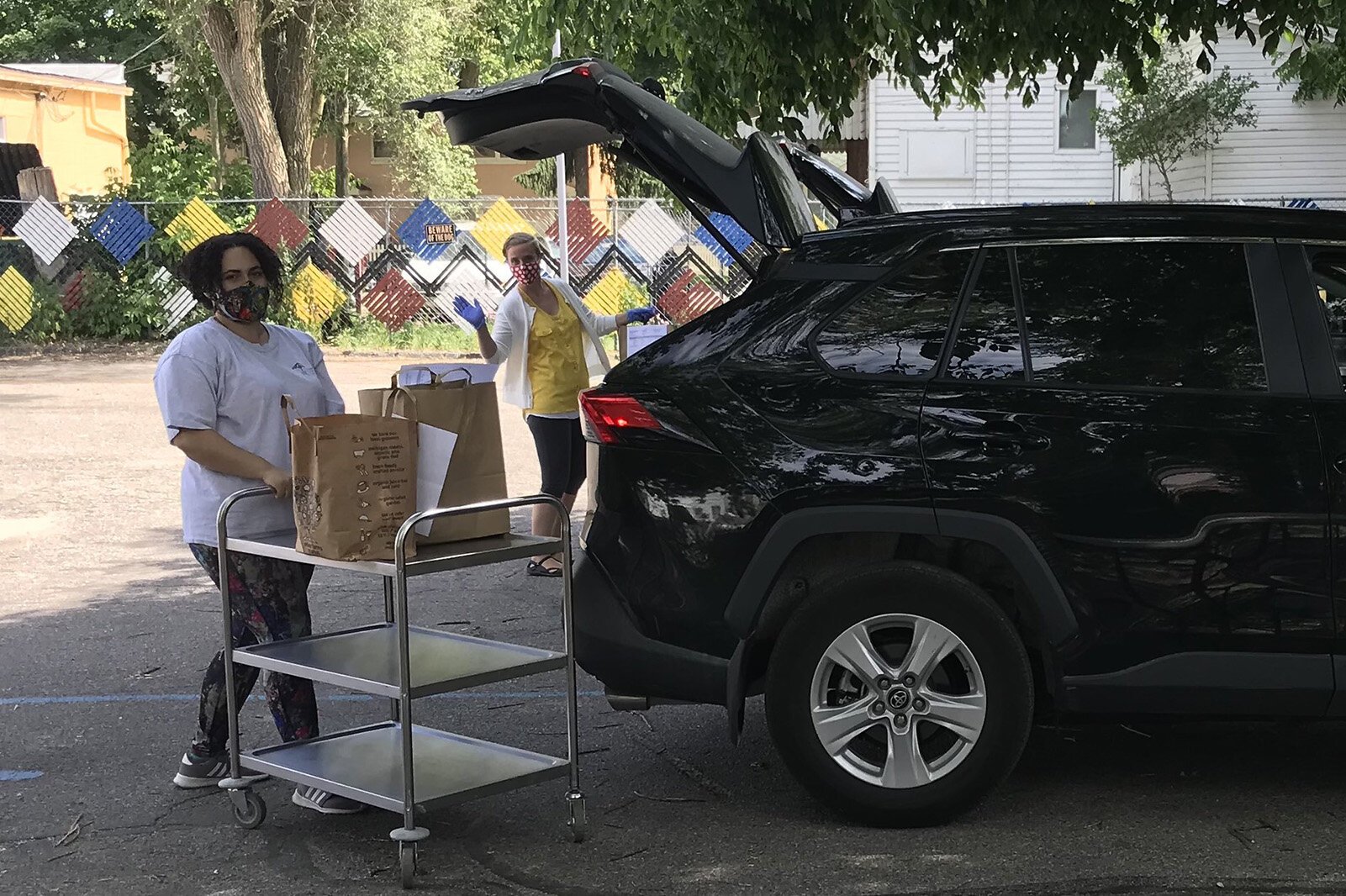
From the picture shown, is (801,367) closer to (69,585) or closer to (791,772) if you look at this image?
(791,772)

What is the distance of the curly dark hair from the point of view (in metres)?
5.21

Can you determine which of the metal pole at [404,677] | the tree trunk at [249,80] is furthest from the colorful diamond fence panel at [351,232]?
the metal pole at [404,677]

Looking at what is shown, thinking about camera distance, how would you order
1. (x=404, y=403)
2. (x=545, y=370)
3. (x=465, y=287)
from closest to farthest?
(x=404, y=403)
(x=545, y=370)
(x=465, y=287)

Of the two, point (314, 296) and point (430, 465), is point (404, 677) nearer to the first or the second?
point (430, 465)

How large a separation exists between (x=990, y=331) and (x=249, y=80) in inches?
884

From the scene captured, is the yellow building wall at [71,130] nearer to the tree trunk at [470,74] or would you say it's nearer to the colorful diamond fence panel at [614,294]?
the tree trunk at [470,74]

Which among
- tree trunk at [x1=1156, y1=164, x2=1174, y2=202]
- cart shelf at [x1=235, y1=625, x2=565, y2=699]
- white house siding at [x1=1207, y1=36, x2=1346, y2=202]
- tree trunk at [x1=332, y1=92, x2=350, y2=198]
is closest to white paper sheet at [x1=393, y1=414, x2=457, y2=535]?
cart shelf at [x1=235, y1=625, x2=565, y2=699]

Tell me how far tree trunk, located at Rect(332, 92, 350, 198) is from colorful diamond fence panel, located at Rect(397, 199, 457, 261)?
1271 cm

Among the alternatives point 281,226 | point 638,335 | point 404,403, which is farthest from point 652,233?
point 404,403

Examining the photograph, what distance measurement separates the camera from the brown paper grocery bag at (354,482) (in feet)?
15.2

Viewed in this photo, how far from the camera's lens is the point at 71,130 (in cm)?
3481

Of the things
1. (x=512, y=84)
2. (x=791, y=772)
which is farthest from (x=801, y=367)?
(x=512, y=84)

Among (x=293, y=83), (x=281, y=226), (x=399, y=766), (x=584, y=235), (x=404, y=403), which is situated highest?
(x=293, y=83)

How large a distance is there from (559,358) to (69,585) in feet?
9.59
